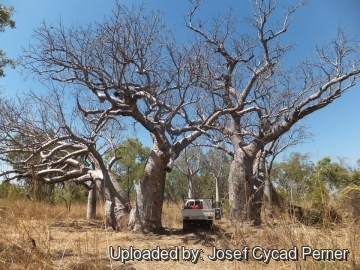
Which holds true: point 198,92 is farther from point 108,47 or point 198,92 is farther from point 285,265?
point 285,265

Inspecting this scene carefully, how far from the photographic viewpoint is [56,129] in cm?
780

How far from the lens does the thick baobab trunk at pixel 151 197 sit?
7.29 metres

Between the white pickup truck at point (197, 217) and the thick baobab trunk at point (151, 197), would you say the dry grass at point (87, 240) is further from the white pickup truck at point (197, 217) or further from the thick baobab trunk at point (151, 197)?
the white pickup truck at point (197, 217)

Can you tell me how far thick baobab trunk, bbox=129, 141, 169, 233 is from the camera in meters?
7.29

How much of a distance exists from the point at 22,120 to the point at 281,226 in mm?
7894

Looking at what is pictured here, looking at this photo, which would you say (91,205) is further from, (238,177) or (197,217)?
(238,177)

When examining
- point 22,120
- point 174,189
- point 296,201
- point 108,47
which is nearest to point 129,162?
point 174,189

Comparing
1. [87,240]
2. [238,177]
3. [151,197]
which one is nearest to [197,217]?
[151,197]

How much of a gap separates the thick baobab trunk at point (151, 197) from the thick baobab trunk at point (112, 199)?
1.47 feet

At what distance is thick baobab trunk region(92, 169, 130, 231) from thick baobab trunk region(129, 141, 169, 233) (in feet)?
1.47

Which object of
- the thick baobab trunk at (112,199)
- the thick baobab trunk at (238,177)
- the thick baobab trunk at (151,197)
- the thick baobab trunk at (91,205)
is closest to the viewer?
the thick baobab trunk at (151,197)

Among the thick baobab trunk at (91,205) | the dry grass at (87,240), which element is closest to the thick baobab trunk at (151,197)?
the thick baobab trunk at (91,205)

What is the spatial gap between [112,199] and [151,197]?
3.96 ft

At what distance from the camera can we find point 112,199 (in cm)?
790
